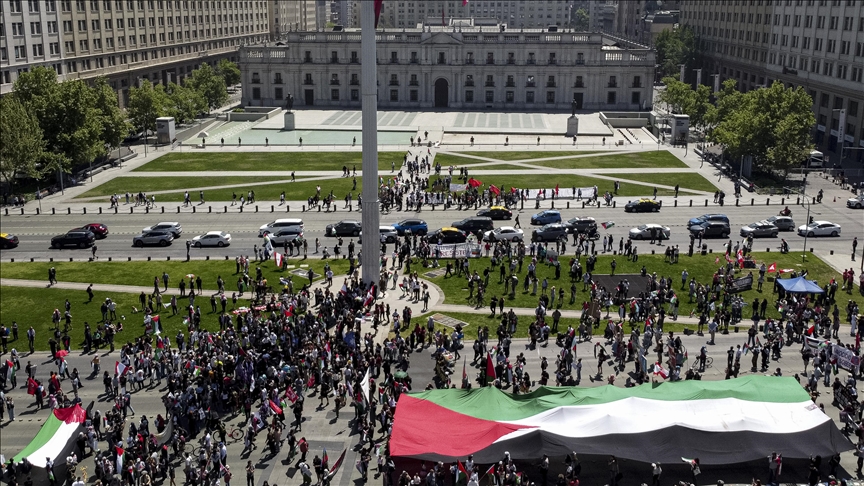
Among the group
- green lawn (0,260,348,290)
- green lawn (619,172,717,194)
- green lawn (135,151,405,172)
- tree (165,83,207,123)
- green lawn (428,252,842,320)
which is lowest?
green lawn (0,260,348,290)

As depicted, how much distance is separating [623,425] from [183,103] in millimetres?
102694

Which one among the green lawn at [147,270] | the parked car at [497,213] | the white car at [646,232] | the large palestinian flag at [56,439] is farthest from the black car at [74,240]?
the white car at [646,232]

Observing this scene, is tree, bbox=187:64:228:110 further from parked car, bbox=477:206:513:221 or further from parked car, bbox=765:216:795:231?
parked car, bbox=765:216:795:231

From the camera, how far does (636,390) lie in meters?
37.2

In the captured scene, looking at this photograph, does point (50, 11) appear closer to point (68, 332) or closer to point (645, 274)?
point (68, 332)

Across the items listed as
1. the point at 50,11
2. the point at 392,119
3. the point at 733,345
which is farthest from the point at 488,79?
the point at 733,345

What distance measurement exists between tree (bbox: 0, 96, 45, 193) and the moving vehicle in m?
12.4

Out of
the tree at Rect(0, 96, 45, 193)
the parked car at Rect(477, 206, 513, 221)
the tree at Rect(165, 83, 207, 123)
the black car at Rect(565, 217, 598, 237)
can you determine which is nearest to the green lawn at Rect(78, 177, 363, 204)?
the tree at Rect(0, 96, 45, 193)

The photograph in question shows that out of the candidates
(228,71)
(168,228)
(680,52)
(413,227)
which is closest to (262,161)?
(168,228)

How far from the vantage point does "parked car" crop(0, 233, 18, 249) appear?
67.2 m

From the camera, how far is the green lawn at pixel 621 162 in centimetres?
9856

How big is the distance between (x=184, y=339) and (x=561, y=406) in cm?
2380

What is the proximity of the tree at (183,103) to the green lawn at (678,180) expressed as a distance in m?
65.8

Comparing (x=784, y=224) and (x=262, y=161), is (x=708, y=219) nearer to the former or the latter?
(x=784, y=224)
